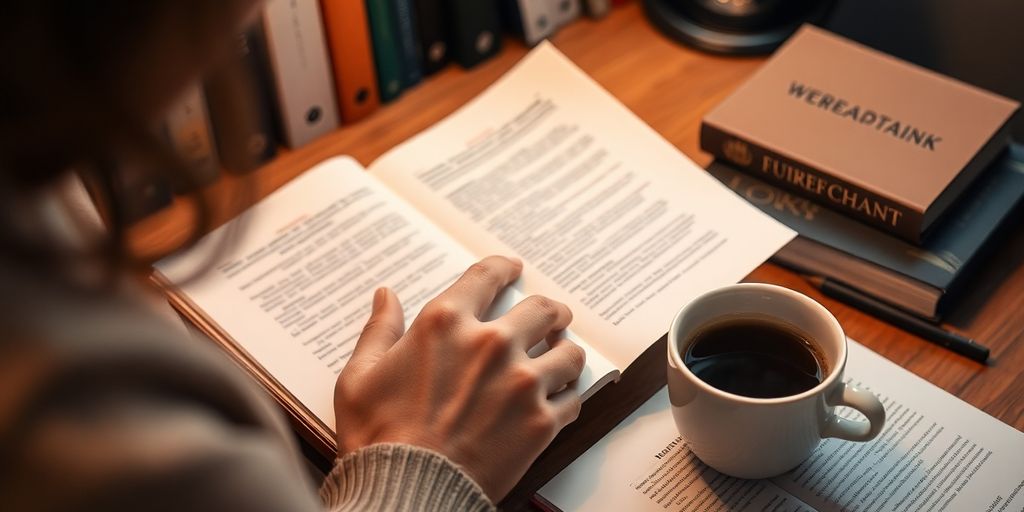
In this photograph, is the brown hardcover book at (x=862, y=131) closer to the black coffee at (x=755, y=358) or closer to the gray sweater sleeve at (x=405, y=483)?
the black coffee at (x=755, y=358)

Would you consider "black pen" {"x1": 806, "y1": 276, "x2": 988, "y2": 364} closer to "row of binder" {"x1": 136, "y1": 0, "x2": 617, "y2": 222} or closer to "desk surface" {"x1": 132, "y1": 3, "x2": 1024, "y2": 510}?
"desk surface" {"x1": 132, "y1": 3, "x2": 1024, "y2": 510}

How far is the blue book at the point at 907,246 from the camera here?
856 mm

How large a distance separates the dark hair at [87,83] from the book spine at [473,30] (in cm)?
68

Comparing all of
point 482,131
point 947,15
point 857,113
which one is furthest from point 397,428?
point 947,15

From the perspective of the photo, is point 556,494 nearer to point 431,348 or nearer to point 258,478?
point 431,348

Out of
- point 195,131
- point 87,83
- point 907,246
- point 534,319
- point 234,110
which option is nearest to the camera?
point 87,83

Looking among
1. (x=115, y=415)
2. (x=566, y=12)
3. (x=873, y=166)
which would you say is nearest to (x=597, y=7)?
(x=566, y=12)

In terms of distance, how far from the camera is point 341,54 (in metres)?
1.05

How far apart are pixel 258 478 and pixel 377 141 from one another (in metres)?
0.61

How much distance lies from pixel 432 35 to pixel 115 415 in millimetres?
730

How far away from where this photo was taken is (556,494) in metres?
0.74

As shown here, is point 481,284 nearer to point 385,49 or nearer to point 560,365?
point 560,365

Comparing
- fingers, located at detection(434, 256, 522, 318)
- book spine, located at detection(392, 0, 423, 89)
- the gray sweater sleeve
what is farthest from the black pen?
book spine, located at detection(392, 0, 423, 89)

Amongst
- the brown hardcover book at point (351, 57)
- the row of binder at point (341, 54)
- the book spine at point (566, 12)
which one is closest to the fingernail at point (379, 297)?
the row of binder at point (341, 54)
